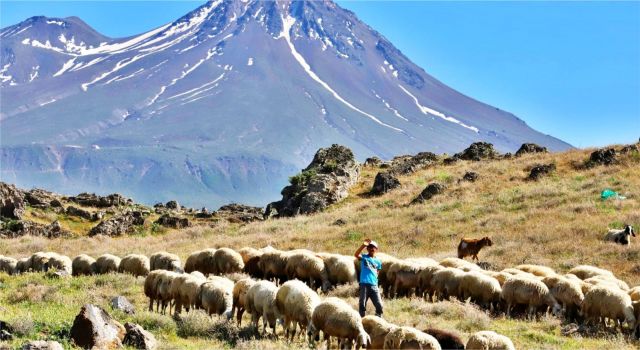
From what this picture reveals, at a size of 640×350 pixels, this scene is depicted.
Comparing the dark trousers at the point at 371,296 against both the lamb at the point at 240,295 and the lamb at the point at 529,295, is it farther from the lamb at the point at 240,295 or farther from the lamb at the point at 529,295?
the lamb at the point at 529,295

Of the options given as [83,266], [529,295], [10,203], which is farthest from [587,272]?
[10,203]

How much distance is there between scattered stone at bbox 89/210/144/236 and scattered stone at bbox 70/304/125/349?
31881mm

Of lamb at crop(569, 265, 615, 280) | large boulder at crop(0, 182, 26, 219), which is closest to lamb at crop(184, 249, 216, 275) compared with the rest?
Result: lamb at crop(569, 265, 615, 280)

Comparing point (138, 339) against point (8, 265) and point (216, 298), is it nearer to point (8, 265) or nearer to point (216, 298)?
point (216, 298)

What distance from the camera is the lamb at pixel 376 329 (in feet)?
46.1

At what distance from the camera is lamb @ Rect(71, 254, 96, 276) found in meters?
25.5

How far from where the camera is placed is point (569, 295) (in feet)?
60.9

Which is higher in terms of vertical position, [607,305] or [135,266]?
[135,266]

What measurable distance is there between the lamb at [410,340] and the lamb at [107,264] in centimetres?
1440

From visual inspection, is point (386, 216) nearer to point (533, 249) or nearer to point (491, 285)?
point (533, 249)

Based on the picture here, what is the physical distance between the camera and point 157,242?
40.1 m

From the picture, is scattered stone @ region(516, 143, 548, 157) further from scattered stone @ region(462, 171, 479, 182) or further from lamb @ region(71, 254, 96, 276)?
lamb @ region(71, 254, 96, 276)

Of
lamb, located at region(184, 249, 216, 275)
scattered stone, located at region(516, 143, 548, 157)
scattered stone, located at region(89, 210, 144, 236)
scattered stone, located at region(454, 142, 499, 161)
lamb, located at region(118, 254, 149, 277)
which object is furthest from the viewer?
scattered stone, located at region(516, 143, 548, 157)

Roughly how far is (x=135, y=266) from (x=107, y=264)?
1283mm
